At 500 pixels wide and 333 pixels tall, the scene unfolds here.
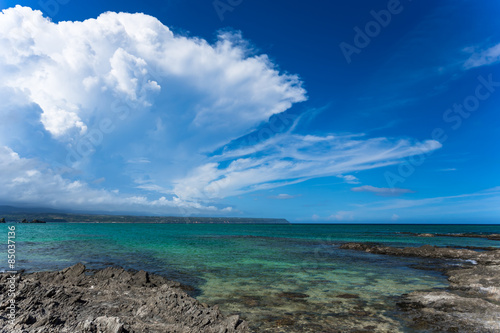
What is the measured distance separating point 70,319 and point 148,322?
251 centimetres

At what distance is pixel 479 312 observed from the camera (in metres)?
12.1

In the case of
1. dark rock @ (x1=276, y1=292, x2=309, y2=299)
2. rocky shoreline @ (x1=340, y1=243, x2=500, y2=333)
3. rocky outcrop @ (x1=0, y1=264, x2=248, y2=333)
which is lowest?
dark rock @ (x1=276, y1=292, x2=309, y2=299)

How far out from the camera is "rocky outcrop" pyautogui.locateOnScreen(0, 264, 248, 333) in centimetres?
812

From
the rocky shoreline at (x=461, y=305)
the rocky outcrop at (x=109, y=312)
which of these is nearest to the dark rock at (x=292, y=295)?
the rocky shoreline at (x=461, y=305)

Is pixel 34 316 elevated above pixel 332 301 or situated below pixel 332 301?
above

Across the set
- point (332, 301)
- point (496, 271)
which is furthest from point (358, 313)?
point (496, 271)

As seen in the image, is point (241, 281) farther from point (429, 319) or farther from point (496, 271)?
point (496, 271)

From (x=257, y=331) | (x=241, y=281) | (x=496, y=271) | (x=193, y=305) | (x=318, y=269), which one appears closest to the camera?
(x=257, y=331)

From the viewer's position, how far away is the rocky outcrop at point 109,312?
8.12 metres

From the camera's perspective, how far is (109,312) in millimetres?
9984

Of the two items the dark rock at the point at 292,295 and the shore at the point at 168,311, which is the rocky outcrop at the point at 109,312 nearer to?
the shore at the point at 168,311

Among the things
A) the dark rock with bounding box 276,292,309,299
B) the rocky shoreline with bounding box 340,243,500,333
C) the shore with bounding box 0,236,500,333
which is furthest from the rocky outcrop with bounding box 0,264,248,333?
the rocky shoreline with bounding box 340,243,500,333

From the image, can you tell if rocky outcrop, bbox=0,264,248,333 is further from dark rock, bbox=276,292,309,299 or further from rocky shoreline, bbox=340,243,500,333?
rocky shoreline, bbox=340,243,500,333

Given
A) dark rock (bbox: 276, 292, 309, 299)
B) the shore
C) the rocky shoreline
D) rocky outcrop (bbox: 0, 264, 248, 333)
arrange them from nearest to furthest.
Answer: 1. rocky outcrop (bbox: 0, 264, 248, 333)
2. the shore
3. the rocky shoreline
4. dark rock (bbox: 276, 292, 309, 299)
